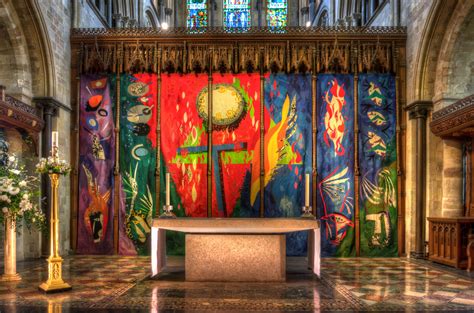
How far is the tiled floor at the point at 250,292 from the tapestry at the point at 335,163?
5.90ft

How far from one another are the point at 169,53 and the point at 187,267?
5560mm

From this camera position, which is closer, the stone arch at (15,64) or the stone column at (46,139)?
the stone arch at (15,64)

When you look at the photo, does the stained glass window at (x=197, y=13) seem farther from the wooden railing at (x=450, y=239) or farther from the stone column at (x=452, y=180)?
the wooden railing at (x=450, y=239)

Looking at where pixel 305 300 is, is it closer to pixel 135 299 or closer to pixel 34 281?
pixel 135 299

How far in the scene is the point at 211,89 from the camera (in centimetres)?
1143

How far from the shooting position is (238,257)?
7.68 meters

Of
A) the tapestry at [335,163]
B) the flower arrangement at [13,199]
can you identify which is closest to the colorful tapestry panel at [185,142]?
the tapestry at [335,163]

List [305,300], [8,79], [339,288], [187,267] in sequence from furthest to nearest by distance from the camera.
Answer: [8,79], [187,267], [339,288], [305,300]

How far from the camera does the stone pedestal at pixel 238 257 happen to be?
25.2ft

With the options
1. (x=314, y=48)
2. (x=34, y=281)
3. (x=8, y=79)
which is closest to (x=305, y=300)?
(x=34, y=281)

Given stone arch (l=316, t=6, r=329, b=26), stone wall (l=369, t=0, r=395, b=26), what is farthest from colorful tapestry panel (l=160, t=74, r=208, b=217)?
stone arch (l=316, t=6, r=329, b=26)

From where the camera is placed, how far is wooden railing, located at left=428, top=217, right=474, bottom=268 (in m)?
8.86

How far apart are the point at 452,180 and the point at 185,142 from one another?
18.9 feet

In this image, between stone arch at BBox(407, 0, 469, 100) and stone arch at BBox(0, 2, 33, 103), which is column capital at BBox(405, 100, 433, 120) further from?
stone arch at BBox(0, 2, 33, 103)
